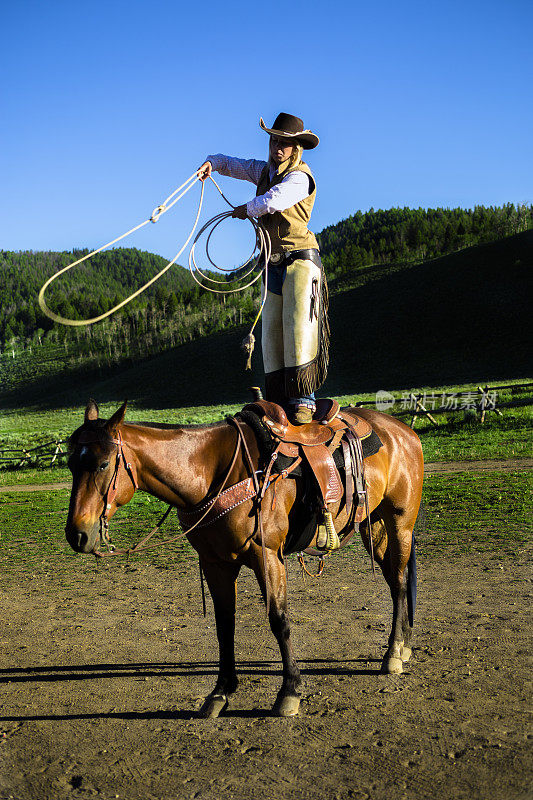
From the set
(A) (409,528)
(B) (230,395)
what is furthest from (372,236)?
(A) (409,528)

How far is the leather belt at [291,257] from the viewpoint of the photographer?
5.09m

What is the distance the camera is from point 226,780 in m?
3.76

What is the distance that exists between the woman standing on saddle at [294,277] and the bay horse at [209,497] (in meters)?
0.59

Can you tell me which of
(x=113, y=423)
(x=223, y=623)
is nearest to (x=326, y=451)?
(x=223, y=623)

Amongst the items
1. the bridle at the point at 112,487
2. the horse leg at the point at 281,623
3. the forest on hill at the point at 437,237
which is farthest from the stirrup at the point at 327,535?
the forest on hill at the point at 437,237

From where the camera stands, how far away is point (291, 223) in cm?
507

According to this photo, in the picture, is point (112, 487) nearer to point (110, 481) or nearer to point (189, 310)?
point (110, 481)

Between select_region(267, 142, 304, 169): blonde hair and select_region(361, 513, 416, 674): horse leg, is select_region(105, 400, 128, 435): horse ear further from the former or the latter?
select_region(361, 513, 416, 674): horse leg

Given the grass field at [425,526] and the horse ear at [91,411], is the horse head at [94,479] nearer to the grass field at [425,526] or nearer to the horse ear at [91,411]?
the horse ear at [91,411]

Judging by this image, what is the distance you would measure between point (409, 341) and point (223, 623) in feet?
274

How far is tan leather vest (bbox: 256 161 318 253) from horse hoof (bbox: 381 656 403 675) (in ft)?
11.1

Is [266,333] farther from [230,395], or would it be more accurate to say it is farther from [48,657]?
[230,395]

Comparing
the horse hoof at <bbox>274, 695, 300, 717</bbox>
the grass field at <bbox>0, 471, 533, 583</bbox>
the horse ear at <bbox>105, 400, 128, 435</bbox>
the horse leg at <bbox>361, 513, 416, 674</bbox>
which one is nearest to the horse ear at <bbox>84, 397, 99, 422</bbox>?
the horse ear at <bbox>105, 400, 128, 435</bbox>

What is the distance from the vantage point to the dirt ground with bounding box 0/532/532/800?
3.76 meters
